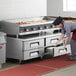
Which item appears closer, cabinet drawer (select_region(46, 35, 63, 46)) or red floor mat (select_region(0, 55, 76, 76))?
red floor mat (select_region(0, 55, 76, 76))

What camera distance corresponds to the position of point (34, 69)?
4891 millimetres

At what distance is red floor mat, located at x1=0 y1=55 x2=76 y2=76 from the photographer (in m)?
4.61

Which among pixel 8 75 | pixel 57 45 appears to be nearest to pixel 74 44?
pixel 57 45

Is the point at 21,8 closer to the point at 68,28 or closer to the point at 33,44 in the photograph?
the point at 33,44

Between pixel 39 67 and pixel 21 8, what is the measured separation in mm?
1696

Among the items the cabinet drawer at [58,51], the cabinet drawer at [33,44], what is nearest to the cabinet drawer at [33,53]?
the cabinet drawer at [33,44]

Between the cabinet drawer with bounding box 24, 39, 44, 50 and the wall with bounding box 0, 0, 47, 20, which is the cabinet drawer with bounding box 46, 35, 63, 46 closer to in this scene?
the cabinet drawer with bounding box 24, 39, 44, 50

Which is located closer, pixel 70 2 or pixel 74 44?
pixel 74 44

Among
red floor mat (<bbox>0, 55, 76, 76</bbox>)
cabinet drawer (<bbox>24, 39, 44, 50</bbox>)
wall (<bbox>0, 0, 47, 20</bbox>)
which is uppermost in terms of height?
wall (<bbox>0, 0, 47, 20</bbox>)

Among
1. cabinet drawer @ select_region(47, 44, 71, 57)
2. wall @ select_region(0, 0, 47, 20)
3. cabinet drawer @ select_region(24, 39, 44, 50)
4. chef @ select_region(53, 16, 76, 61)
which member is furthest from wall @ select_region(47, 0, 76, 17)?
cabinet drawer @ select_region(24, 39, 44, 50)

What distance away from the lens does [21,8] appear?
19.8 ft

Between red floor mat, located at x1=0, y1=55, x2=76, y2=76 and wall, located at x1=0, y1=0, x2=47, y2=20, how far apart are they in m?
1.30

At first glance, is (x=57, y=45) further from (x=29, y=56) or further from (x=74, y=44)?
(x=29, y=56)

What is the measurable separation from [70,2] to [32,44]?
3076 millimetres
